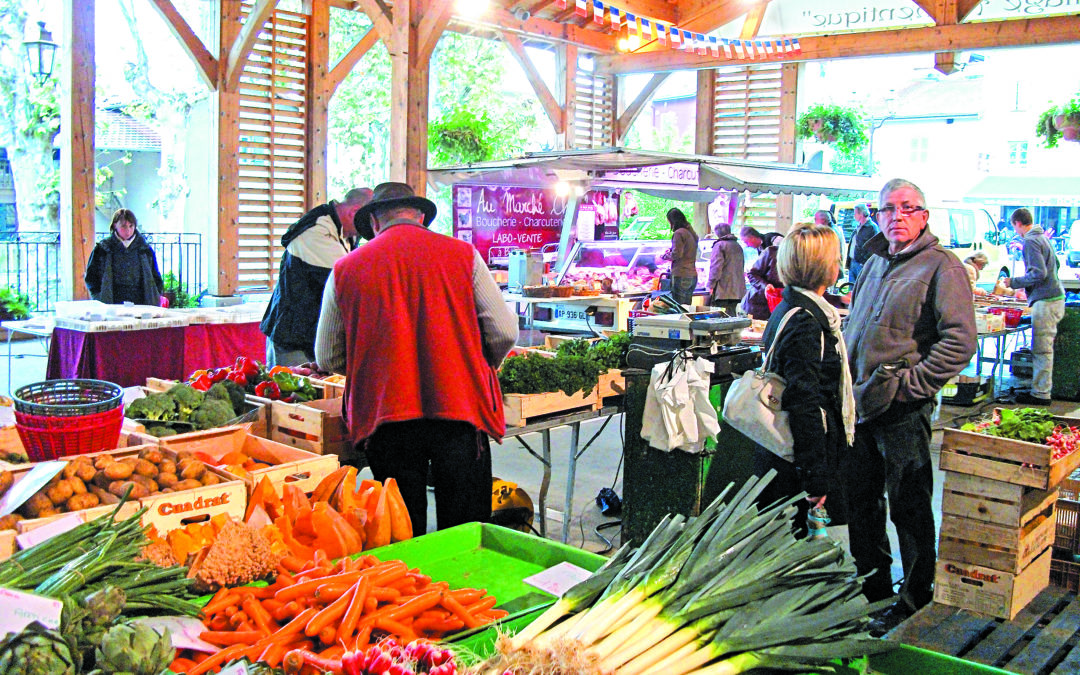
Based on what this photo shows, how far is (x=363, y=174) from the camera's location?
75.4ft

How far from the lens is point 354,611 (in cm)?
212

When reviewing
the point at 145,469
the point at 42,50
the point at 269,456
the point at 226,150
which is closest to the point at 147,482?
the point at 145,469

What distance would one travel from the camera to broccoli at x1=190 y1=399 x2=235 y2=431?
4.06 meters

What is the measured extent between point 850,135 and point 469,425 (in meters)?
11.8

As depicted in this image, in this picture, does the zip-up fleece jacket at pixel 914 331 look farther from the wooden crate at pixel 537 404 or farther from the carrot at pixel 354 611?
the carrot at pixel 354 611

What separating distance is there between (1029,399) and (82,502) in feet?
30.9

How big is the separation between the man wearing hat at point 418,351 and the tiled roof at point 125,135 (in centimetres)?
2165

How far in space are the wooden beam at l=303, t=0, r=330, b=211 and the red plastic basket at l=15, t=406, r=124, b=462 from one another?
30.9ft

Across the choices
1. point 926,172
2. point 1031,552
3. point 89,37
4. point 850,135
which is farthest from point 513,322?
point 926,172

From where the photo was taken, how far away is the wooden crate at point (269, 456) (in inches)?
129

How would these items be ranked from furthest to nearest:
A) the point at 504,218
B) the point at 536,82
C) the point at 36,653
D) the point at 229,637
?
the point at 536,82
the point at 504,218
the point at 229,637
the point at 36,653

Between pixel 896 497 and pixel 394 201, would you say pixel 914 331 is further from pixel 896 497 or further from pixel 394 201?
pixel 394 201

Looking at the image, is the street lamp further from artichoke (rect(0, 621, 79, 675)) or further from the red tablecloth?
artichoke (rect(0, 621, 79, 675))

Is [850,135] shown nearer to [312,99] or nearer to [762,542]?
[312,99]
